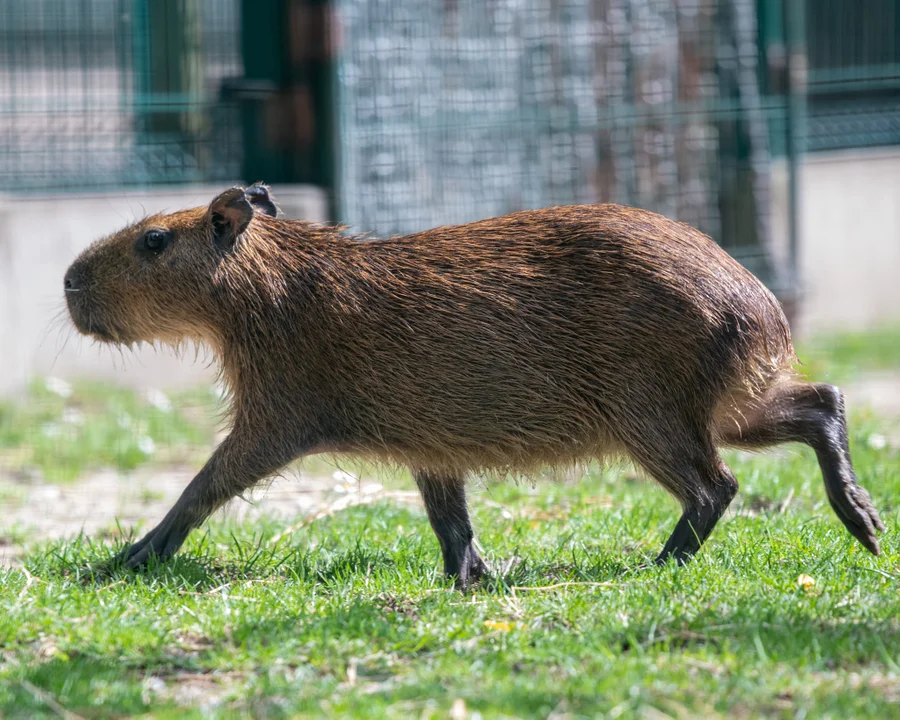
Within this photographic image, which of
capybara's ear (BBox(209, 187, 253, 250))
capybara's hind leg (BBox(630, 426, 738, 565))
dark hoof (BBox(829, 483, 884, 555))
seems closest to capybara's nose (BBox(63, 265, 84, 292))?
capybara's ear (BBox(209, 187, 253, 250))

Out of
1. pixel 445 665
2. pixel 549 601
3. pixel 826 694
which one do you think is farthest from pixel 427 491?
pixel 826 694

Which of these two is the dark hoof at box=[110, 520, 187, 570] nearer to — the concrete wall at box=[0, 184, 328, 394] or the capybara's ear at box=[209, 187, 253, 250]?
the capybara's ear at box=[209, 187, 253, 250]

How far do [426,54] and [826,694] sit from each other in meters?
6.34

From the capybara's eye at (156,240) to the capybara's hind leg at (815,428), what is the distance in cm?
199

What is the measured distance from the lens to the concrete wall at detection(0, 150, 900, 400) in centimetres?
793

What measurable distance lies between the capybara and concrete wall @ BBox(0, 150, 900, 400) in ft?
7.25

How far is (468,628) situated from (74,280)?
6.53 feet

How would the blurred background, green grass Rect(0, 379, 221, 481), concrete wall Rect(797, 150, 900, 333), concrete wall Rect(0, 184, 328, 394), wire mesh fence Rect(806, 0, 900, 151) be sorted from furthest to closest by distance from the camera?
1. wire mesh fence Rect(806, 0, 900, 151)
2. concrete wall Rect(797, 150, 900, 333)
3. the blurred background
4. concrete wall Rect(0, 184, 328, 394)
5. green grass Rect(0, 379, 221, 481)

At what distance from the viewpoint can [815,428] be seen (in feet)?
13.5

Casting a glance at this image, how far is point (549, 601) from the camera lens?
144 inches

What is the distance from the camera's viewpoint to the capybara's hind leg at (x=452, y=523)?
421 centimetres

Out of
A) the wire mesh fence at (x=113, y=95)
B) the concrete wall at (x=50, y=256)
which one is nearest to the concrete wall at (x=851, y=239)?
the concrete wall at (x=50, y=256)

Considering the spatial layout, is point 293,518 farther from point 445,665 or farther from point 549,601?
point 445,665

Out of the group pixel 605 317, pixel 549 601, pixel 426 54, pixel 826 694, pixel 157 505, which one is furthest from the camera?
pixel 426 54
